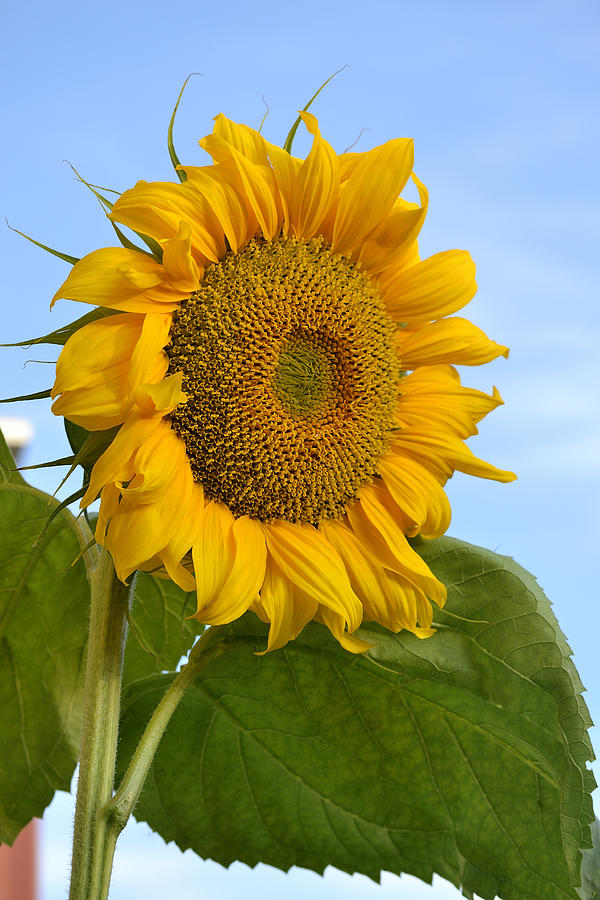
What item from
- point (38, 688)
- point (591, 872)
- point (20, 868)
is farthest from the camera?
point (20, 868)

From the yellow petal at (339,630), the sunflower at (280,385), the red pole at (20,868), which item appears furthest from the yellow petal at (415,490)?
the red pole at (20,868)

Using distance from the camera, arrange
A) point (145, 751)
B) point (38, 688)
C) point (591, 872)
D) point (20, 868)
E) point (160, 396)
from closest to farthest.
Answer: point (160, 396) → point (145, 751) → point (591, 872) → point (38, 688) → point (20, 868)

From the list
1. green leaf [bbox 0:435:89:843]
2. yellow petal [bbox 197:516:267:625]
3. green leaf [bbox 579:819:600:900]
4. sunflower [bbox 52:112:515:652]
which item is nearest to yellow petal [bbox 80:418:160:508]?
sunflower [bbox 52:112:515:652]

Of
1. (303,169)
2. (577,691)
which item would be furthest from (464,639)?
(303,169)

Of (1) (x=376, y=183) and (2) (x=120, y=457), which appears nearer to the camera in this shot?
(2) (x=120, y=457)

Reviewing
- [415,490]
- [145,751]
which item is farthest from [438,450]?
[145,751]

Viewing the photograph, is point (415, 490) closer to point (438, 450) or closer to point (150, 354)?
point (438, 450)

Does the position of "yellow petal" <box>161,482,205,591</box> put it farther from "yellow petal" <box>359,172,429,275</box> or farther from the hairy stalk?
"yellow petal" <box>359,172,429,275</box>
